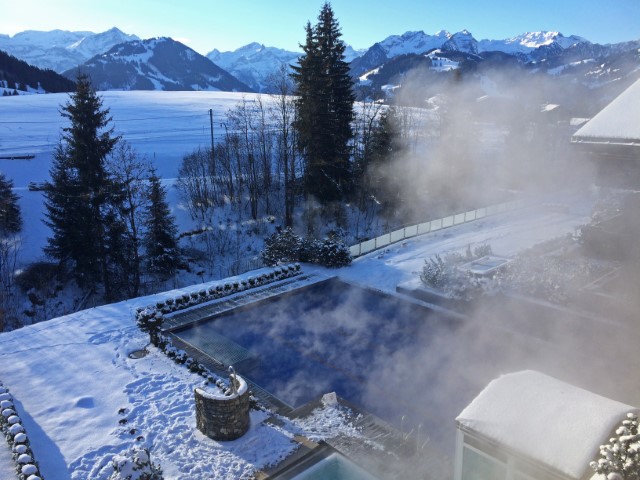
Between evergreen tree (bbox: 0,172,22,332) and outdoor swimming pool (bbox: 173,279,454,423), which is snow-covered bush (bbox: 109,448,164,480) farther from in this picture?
evergreen tree (bbox: 0,172,22,332)

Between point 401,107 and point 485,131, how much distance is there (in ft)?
45.7

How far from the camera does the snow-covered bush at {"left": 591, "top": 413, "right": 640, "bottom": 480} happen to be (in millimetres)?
3393

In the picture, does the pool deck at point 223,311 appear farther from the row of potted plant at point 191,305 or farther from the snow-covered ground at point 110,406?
the snow-covered ground at point 110,406

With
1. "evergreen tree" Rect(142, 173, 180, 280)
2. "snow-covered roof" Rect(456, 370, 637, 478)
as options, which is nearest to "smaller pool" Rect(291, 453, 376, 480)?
"snow-covered roof" Rect(456, 370, 637, 478)

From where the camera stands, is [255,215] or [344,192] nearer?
[344,192]

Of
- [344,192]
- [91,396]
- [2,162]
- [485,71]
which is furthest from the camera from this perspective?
[485,71]

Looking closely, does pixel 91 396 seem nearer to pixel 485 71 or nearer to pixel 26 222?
pixel 26 222

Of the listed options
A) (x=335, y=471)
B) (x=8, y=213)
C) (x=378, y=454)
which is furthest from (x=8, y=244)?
(x=378, y=454)

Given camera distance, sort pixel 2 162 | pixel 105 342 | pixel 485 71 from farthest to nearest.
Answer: pixel 485 71 < pixel 2 162 < pixel 105 342

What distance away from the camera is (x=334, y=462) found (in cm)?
643

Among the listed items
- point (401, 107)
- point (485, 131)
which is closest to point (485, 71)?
point (485, 131)

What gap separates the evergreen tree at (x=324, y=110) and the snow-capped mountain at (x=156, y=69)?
130 meters


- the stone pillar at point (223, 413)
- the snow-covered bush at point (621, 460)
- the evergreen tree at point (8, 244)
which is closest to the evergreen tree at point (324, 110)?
the evergreen tree at point (8, 244)

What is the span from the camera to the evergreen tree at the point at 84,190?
18859 mm
